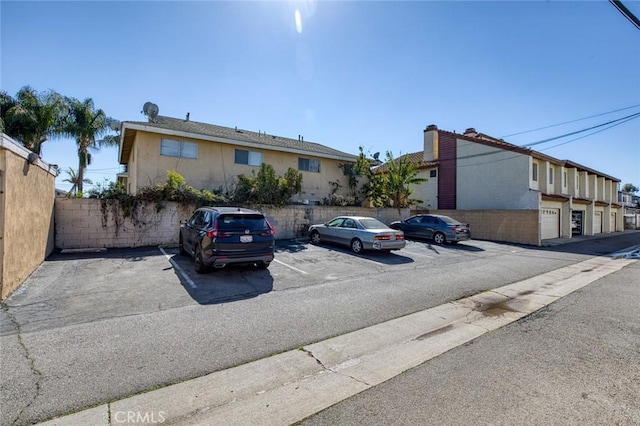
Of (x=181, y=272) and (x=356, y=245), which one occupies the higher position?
(x=356, y=245)

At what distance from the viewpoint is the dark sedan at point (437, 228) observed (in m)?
15.7

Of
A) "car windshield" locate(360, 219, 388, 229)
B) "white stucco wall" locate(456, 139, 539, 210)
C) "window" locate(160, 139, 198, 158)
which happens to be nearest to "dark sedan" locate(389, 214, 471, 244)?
"car windshield" locate(360, 219, 388, 229)

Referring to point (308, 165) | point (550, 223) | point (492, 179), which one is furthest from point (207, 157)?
point (550, 223)

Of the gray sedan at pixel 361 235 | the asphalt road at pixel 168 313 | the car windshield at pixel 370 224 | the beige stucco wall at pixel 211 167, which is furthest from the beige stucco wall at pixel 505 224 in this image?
the car windshield at pixel 370 224

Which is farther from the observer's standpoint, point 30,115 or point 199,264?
point 30,115

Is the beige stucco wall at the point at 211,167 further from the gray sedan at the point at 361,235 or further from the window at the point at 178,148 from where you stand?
the gray sedan at the point at 361,235

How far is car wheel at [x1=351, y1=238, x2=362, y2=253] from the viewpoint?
1211 centimetres

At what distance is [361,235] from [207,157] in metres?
9.47

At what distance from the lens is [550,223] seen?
73.4 ft

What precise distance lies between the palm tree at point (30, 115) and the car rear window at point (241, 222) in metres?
21.3

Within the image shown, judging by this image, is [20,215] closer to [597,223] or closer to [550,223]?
[550,223]

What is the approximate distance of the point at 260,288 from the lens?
7.15 metres

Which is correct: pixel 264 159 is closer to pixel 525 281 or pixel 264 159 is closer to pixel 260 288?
pixel 260 288

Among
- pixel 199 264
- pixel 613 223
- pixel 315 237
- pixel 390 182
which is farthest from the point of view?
pixel 613 223
